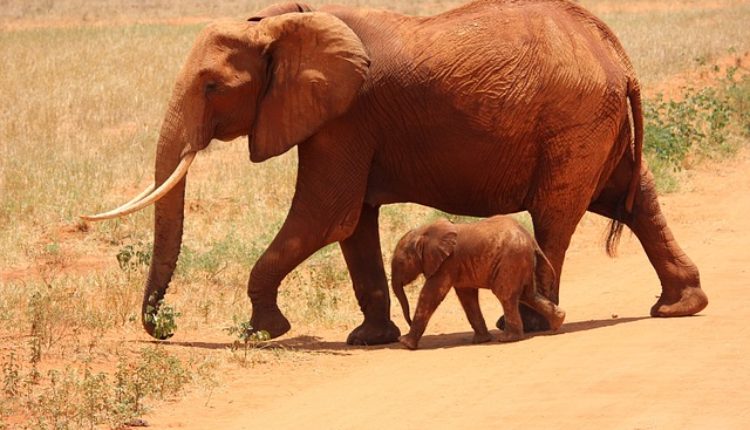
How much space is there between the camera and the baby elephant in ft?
30.7

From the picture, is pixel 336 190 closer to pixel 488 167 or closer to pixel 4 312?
pixel 488 167

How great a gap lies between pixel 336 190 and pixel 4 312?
8.60ft

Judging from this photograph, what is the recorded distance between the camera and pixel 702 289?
10.9 m

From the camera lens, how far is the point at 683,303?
10.2 m

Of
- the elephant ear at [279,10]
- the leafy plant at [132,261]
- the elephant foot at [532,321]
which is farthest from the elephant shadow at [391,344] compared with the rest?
the elephant ear at [279,10]

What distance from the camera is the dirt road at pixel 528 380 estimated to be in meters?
7.21

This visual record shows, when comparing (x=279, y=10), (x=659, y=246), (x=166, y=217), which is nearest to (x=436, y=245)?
(x=166, y=217)

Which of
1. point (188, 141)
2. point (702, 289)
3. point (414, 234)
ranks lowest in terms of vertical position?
point (702, 289)

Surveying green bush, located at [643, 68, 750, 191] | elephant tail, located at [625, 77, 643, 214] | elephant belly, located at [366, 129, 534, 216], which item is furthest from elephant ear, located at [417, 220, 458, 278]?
green bush, located at [643, 68, 750, 191]

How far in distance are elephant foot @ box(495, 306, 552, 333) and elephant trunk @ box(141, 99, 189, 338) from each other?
230 centimetres

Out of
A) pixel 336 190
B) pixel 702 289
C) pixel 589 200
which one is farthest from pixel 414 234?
pixel 702 289

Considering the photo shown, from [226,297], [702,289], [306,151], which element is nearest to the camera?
[306,151]

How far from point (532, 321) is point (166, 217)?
2.58 meters

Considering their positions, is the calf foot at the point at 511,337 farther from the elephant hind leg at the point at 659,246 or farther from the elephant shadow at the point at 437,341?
the elephant hind leg at the point at 659,246
